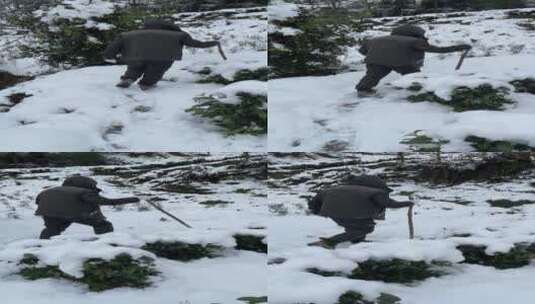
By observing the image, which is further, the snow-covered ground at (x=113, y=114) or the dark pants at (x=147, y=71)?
the dark pants at (x=147, y=71)

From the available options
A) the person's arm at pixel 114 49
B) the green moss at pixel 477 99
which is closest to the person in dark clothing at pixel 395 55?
the green moss at pixel 477 99

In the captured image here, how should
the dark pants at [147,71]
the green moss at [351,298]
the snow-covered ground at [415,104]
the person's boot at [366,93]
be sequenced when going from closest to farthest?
the green moss at [351,298] → the snow-covered ground at [415,104] → the person's boot at [366,93] → the dark pants at [147,71]

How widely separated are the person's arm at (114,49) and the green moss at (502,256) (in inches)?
57.4

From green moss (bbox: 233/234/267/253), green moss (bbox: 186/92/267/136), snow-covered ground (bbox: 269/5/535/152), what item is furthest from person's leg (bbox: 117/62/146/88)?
green moss (bbox: 233/234/267/253)

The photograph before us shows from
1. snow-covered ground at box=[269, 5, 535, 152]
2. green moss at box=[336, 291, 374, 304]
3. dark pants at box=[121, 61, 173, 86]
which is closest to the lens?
green moss at box=[336, 291, 374, 304]

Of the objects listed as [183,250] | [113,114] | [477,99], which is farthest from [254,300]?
[477,99]

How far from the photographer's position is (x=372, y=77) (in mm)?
2988

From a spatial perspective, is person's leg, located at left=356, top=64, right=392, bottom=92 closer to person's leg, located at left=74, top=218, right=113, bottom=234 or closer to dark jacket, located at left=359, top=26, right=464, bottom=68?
dark jacket, located at left=359, top=26, right=464, bottom=68

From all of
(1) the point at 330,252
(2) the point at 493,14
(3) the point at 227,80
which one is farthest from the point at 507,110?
(3) the point at 227,80

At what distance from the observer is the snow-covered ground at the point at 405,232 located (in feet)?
9.21

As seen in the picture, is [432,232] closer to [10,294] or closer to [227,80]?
[227,80]

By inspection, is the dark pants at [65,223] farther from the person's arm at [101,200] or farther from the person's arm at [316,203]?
the person's arm at [316,203]

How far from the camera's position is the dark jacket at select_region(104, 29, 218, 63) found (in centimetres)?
307

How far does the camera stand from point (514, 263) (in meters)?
2.88
